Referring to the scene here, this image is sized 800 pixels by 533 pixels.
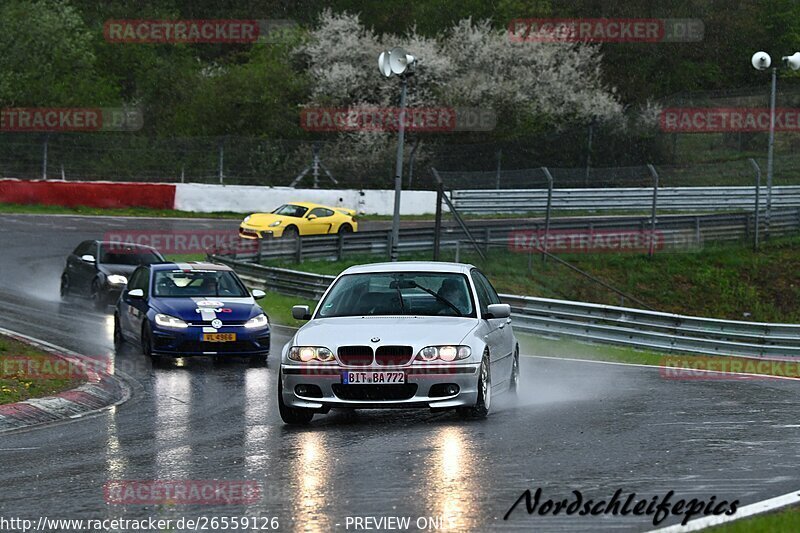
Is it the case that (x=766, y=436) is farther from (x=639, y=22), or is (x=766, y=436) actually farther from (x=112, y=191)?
(x=639, y=22)

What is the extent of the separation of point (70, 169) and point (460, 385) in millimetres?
36042

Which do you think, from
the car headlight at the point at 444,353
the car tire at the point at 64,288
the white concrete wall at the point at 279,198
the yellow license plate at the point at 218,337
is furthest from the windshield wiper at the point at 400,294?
the white concrete wall at the point at 279,198

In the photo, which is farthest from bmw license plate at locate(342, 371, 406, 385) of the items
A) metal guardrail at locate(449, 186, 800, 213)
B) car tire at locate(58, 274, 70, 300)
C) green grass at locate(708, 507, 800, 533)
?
metal guardrail at locate(449, 186, 800, 213)

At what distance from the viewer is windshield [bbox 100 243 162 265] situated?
2645 cm

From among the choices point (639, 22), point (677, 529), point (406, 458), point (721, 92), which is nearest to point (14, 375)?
point (406, 458)

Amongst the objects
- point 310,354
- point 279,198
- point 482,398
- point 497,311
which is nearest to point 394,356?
point 310,354

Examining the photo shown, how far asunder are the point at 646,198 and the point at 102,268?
22314 mm

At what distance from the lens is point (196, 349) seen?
1745 centimetres

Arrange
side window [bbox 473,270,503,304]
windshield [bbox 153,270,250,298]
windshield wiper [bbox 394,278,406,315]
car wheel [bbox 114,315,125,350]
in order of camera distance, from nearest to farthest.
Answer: windshield wiper [bbox 394,278,406,315] < side window [bbox 473,270,503,304] < windshield [bbox 153,270,250,298] < car wheel [bbox 114,315,125,350]

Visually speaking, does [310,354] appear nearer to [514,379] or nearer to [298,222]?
[514,379]

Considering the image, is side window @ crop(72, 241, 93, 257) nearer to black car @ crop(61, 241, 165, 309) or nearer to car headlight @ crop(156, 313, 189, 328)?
black car @ crop(61, 241, 165, 309)

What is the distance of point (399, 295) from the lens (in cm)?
1228

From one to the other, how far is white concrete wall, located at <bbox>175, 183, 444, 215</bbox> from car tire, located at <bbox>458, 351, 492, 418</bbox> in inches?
1348

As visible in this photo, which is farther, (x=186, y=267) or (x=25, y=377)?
(x=186, y=267)
